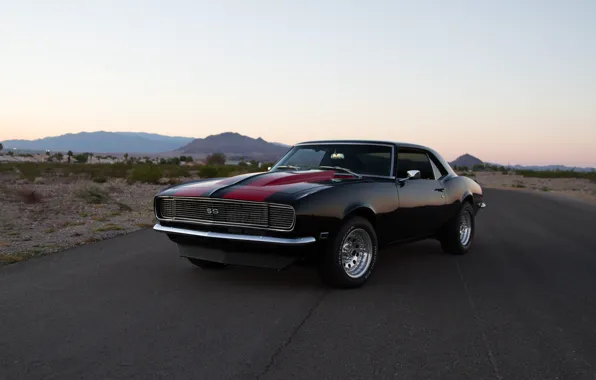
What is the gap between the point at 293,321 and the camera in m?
Answer: 4.48

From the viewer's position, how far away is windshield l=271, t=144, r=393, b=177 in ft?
Result: 22.2

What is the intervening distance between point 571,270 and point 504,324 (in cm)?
283

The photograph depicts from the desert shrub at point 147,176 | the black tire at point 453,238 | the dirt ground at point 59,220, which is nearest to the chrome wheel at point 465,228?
the black tire at point 453,238

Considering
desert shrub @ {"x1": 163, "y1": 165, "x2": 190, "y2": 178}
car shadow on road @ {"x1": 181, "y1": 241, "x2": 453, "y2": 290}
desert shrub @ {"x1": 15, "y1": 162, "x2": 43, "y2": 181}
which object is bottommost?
desert shrub @ {"x1": 15, "y1": 162, "x2": 43, "y2": 181}

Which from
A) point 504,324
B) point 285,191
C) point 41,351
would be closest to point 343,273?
point 285,191

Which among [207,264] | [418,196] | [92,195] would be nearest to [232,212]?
[207,264]

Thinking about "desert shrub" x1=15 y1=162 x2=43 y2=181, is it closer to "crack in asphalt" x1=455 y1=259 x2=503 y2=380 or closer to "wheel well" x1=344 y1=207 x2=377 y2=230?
"wheel well" x1=344 y1=207 x2=377 y2=230

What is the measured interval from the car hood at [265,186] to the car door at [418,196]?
792mm

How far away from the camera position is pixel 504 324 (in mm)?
4492

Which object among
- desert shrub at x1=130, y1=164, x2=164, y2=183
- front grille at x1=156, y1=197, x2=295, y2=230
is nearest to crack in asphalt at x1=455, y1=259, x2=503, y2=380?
front grille at x1=156, y1=197, x2=295, y2=230

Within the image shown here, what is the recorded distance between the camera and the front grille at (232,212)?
5.20m

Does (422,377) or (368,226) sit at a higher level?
(368,226)

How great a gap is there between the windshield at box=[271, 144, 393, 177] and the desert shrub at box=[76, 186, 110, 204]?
11.3 meters

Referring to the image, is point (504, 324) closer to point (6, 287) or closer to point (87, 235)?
point (6, 287)
